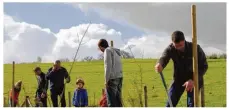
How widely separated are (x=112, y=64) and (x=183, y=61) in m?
1.23

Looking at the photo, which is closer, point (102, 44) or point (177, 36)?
point (177, 36)

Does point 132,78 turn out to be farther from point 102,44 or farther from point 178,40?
point 178,40

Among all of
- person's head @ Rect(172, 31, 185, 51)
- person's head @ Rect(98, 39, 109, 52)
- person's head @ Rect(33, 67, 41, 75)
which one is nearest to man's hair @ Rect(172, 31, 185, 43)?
person's head @ Rect(172, 31, 185, 51)

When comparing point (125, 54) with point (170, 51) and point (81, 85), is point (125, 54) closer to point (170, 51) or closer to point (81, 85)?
point (81, 85)

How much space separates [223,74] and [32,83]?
254 inches

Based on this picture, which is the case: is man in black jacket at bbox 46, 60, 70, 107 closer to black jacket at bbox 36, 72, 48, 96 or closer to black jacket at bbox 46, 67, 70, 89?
black jacket at bbox 46, 67, 70, 89


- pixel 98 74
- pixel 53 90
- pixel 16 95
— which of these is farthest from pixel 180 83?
pixel 98 74

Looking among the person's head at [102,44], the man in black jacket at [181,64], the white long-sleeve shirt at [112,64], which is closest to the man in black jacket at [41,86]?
the person's head at [102,44]

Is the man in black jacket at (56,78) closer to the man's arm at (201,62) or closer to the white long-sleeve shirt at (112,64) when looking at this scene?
the white long-sleeve shirt at (112,64)

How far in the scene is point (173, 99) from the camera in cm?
819

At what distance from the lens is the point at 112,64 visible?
880cm

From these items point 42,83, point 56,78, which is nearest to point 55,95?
point 56,78

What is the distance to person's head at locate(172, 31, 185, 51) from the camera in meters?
7.83

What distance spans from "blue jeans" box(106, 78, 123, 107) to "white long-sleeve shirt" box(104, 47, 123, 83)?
83mm
